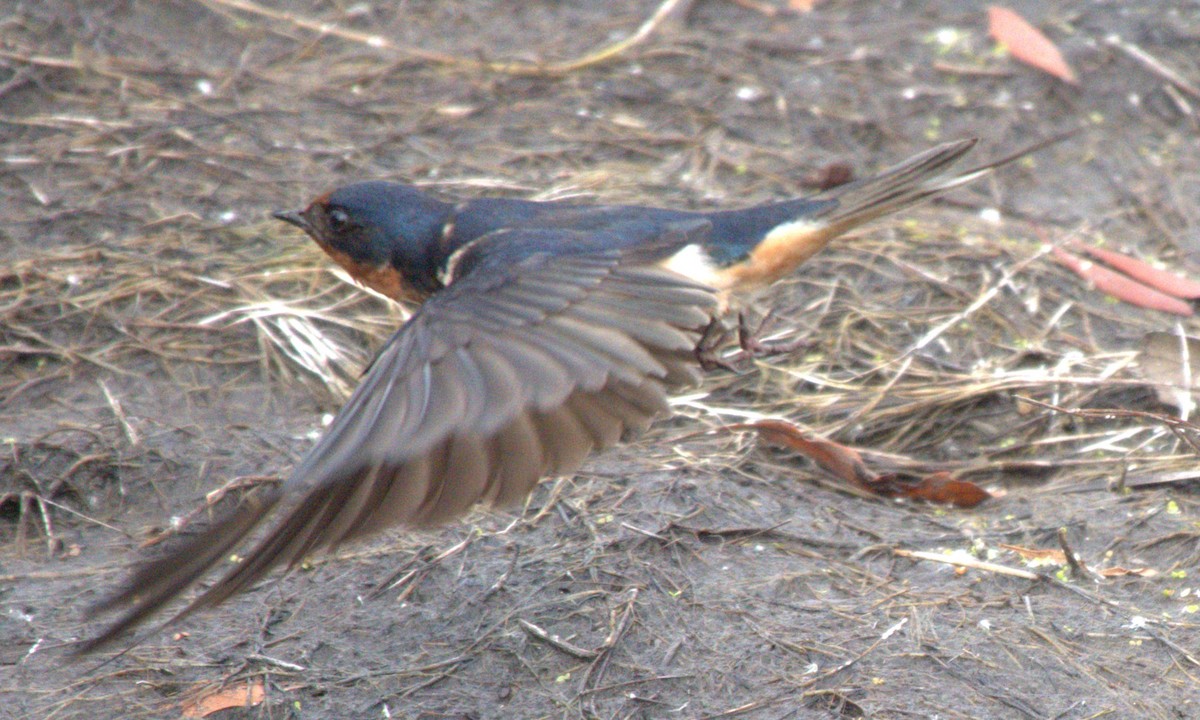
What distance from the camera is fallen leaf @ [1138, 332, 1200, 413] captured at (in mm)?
4379

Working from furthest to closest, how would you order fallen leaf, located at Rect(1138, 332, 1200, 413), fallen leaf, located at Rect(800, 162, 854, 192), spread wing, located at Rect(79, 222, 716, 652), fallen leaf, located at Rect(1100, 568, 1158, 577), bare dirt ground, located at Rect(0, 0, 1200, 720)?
fallen leaf, located at Rect(800, 162, 854, 192), fallen leaf, located at Rect(1138, 332, 1200, 413), fallen leaf, located at Rect(1100, 568, 1158, 577), bare dirt ground, located at Rect(0, 0, 1200, 720), spread wing, located at Rect(79, 222, 716, 652)

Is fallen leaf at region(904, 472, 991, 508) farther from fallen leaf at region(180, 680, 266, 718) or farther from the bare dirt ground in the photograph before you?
fallen leaf at region(180, 680, 266, 718)

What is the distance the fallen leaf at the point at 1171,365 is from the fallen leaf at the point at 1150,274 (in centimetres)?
55

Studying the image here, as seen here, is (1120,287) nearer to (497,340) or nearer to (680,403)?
(680,403)

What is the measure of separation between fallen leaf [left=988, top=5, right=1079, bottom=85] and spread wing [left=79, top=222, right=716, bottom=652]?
3326 millimetres

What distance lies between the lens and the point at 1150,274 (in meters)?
5.19

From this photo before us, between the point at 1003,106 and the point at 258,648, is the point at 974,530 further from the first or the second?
the point at 1003,106

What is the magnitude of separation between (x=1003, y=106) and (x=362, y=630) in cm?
384

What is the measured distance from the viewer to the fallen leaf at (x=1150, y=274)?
509cm

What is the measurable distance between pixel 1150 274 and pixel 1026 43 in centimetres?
162

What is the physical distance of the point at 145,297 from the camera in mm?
4926

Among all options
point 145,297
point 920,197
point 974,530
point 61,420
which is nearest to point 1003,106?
point 920,197

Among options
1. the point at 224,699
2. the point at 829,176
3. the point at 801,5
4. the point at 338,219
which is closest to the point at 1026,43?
the point at 801,5

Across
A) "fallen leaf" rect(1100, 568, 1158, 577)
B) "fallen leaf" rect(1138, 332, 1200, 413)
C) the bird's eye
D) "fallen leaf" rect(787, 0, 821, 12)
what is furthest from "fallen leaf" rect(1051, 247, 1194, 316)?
the bird's eye
